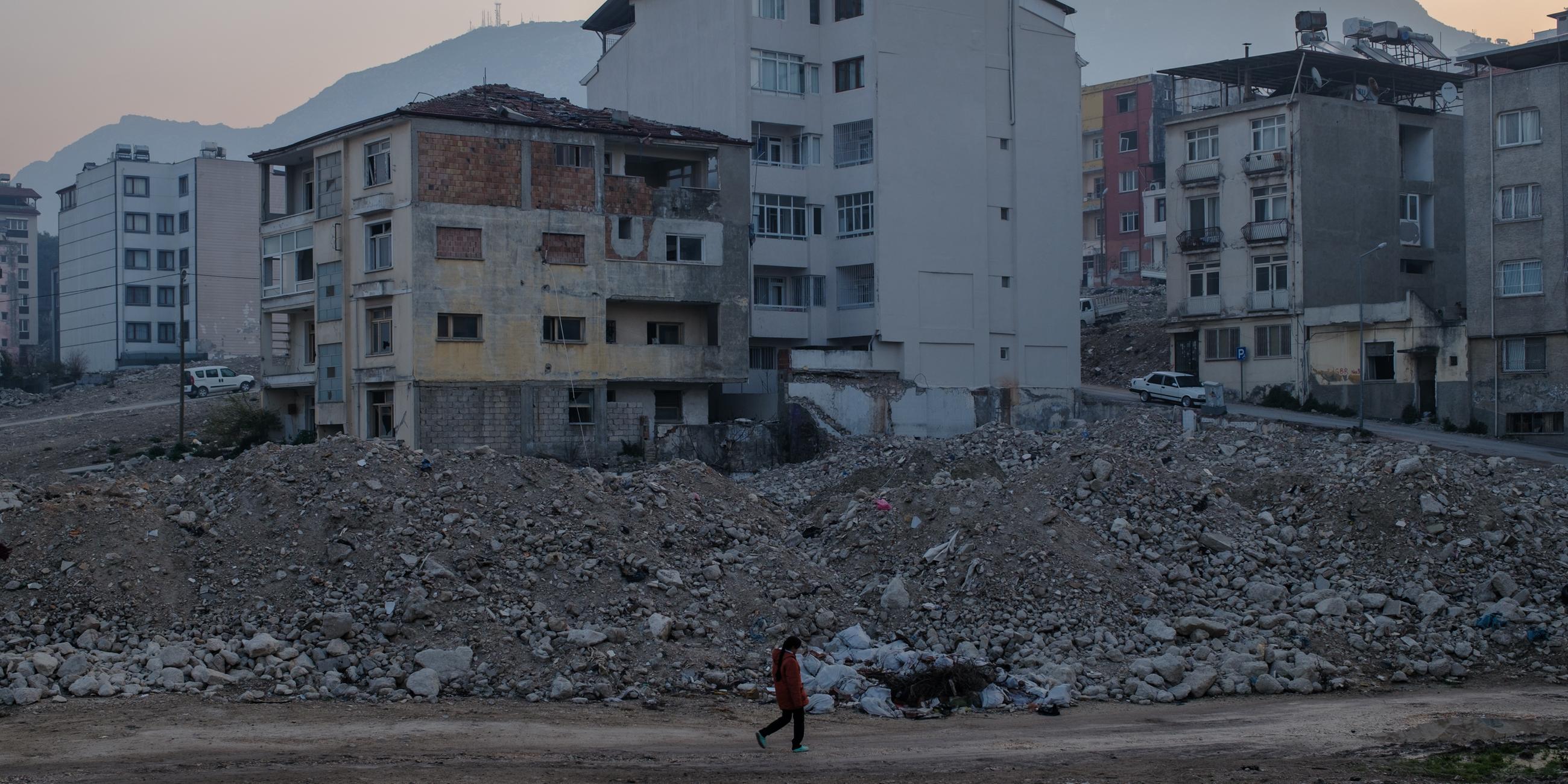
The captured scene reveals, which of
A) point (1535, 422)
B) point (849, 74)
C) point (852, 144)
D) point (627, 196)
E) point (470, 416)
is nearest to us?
point (470, 416)

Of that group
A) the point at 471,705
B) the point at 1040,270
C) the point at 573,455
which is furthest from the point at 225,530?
the point at 1040,270

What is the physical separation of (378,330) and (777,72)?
17.8m

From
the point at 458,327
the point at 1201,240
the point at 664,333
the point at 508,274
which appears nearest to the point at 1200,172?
the point at 1201,240

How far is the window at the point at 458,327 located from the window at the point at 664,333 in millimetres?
6029

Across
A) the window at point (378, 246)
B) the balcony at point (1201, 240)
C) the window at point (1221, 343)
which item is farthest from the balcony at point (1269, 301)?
the window at point (378, 246)

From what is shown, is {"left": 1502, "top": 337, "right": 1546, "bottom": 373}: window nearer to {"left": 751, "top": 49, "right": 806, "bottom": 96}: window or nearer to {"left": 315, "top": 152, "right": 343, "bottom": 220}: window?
{"left": 751, "top": 49, "right": 806, "bottom": 96}: window

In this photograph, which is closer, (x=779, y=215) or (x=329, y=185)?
(x=329, y=185)

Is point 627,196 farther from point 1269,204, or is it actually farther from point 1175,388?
point 1269,204

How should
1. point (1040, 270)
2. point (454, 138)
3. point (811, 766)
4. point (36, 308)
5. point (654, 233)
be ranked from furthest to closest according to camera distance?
point (36, 308)
point (1040, 270)
point (654, 233)
point (454, 138)
point (811, 766)

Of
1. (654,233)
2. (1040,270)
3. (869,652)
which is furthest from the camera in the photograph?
(1040,270)

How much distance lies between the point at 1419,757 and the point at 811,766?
671 cm

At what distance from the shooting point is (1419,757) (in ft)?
51.9

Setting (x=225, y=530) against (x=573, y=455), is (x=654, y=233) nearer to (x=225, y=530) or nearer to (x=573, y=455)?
(x=573, y=455)

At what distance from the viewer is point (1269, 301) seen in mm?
57469
